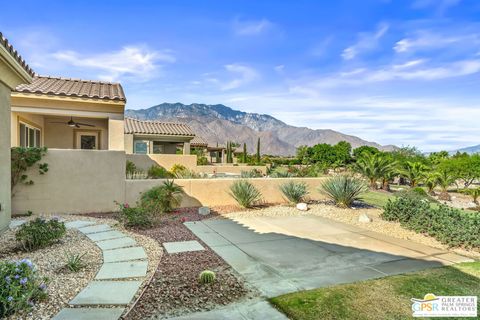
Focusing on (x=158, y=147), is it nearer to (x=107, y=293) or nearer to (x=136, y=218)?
(x=136, y=218)

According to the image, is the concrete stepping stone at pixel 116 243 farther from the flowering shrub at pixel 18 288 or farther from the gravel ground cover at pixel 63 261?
the flowering shrub at pixel 18 288

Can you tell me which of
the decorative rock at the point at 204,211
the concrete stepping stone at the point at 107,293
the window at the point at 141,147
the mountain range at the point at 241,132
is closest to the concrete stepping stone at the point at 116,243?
the concrete stepping stone at the point at 107,293

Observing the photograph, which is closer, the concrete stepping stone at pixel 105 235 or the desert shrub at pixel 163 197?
the concrete stepping stone at pixel 105 235

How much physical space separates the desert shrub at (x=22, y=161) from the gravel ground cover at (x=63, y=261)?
2.51m

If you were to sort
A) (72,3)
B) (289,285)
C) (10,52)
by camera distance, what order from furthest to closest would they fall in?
(72,3) < (10,52) < (289,285)

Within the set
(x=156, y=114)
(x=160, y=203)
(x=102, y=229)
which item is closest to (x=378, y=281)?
(x=102, y=229)

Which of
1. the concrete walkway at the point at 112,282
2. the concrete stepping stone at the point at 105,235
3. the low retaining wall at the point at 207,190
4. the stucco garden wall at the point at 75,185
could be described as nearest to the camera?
the concrete walkway at the point at 112,282

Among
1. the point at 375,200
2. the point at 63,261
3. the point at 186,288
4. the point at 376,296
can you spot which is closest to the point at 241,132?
the point at 375,200

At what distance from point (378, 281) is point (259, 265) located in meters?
1.87

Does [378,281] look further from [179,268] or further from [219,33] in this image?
[219,33]

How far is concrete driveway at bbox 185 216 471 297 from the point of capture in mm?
4613

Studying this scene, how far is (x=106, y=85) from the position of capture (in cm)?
1509

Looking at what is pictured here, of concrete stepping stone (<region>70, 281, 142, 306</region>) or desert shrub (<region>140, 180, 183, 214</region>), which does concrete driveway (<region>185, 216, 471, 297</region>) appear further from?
desert shrub (<region>140, 180, 183, 214</region>)

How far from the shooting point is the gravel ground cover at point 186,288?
3.56 m
